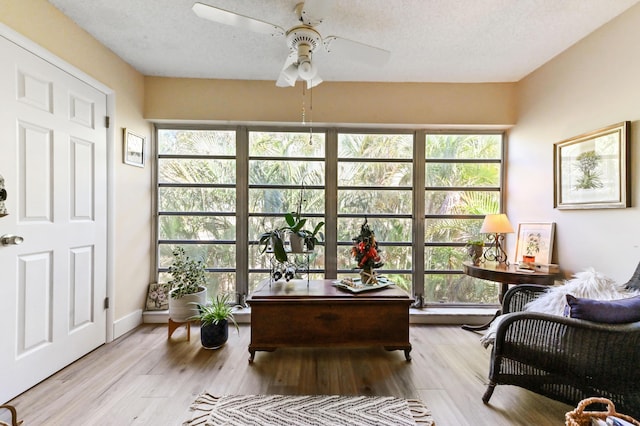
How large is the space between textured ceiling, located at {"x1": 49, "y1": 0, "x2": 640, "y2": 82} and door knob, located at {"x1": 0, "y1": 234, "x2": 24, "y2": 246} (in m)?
1.66

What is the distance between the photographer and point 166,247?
3295mm

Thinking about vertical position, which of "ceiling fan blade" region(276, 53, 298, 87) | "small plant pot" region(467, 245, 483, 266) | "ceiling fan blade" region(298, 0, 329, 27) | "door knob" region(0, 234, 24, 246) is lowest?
"small plant pot" region(467, 245, 483, 266)

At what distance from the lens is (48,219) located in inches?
81.6

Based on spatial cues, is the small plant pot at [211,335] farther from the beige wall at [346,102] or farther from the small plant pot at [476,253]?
the small plant pot at [476,253]

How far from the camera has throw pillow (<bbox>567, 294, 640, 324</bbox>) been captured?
5.03 feet

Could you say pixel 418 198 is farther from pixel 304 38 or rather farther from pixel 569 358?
pixel 304 38

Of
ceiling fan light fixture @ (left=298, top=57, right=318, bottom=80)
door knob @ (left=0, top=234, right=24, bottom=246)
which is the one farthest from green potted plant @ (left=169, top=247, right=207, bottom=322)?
ceiling fan light fixture @ (left=298, top=57, right=318, bottom=80)

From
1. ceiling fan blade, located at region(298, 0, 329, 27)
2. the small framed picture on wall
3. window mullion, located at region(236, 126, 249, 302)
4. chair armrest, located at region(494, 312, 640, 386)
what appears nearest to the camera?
chair armrest, located at region(494, 312, 640, 386)

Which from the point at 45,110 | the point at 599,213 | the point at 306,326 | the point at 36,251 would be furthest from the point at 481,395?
the point at 45,110

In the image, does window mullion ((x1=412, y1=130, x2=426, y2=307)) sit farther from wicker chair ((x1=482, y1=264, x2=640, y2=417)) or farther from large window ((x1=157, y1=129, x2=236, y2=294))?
large window ((x1=157, y1=129, x2=236, y2=294))

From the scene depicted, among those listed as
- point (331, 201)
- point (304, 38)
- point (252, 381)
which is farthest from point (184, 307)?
point (304, 38)

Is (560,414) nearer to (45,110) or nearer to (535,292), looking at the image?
(535,292)

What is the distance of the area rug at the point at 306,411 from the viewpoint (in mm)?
1646

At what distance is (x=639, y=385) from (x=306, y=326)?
1.97 metres
